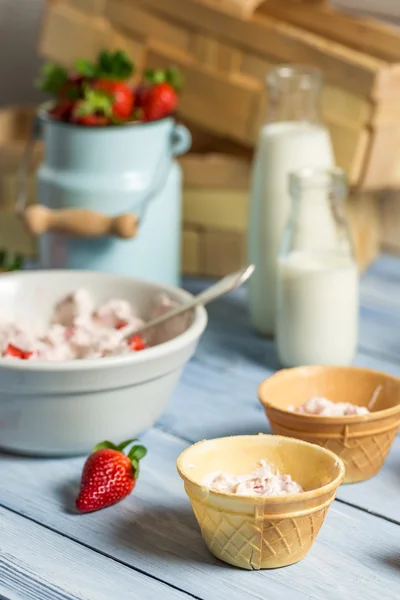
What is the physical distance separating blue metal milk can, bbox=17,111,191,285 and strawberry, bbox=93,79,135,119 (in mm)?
26

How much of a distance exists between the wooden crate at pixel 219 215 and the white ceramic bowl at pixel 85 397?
0.52 m

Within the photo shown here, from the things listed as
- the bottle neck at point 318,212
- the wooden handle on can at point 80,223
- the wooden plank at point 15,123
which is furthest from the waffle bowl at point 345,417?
the wooden plank at point 15,123

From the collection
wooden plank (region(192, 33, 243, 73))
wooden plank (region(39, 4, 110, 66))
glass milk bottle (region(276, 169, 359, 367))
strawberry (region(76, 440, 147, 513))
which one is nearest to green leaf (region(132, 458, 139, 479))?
strawberry (region(76, 440, 147, 513))

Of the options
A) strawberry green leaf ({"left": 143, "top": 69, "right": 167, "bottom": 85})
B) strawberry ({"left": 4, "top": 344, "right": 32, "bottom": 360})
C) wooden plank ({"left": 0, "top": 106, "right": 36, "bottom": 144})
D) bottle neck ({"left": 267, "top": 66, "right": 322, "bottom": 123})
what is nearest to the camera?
strawberry ({"left": 4, "top": 344, "right": 32, "bottom": 360})

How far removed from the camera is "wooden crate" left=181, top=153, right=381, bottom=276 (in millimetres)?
1575

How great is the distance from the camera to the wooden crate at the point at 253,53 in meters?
1.47

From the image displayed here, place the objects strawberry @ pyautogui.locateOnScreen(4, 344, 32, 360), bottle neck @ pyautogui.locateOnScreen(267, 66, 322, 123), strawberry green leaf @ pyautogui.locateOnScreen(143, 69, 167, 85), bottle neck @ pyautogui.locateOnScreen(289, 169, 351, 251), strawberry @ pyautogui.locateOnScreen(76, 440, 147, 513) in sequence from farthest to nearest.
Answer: strawberry green leaf @ pyautogui.locateOnScreen(143, 69, 167, 85), bottle neck @ pyautogui.locateOnScreen(267, 66, 322, 123), bottle neck @ pyautogui.locateOnScreen(289, 169, 351, 251), strawberry @ pyautogui.locateOnScreen(4, 344, 32, 360), strawberry @ pyautogui.locateOnScreen(76, 440, 147, 513)

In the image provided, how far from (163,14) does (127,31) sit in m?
0.08

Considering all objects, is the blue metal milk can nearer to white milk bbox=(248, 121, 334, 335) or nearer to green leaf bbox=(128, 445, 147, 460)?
white milk bbox=(248, 121, 334, 335)

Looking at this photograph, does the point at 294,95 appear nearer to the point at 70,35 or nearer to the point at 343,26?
the point at 343,26

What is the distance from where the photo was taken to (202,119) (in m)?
1.59

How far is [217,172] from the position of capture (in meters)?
1.58

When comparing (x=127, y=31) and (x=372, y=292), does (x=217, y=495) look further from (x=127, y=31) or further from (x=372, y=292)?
(x=127, y=31)

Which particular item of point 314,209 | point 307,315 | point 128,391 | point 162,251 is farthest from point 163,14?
point 128,391
